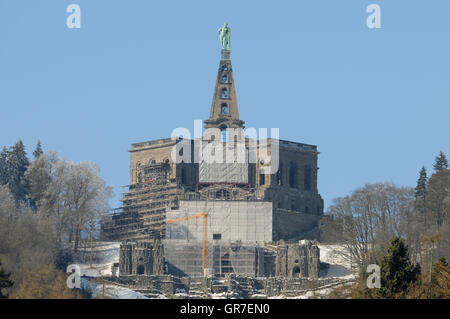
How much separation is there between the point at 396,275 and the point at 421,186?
66379mm

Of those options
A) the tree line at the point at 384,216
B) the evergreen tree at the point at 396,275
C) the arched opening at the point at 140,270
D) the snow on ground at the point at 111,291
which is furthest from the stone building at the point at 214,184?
the evergreen tree at the point at 396,275

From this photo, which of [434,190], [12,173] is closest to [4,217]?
[12,173]

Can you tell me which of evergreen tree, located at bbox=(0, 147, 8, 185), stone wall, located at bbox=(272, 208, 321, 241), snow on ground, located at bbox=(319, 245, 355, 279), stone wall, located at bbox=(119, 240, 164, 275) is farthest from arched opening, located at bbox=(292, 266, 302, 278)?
evergreen tree, located at bbox=(0, 147, 8, 185)

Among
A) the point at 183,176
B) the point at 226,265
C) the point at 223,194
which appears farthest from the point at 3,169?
the point at 226,265

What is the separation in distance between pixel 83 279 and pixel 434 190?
43.8 meters

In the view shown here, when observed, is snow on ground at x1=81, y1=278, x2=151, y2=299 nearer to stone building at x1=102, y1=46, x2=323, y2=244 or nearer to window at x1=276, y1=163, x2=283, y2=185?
stone building at x1=102, y1=46, x2=323, y2=244

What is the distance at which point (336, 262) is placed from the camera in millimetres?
150500

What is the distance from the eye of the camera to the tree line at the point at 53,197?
143 m

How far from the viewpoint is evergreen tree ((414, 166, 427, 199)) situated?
162 m

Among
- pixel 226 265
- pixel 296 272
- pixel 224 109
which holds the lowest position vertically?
pixel 296 272

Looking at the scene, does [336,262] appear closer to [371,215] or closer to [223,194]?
[371,215]

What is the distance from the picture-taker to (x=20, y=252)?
131 m

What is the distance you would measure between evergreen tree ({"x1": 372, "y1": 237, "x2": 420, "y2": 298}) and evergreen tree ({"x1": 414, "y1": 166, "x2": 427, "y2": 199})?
206 feet
